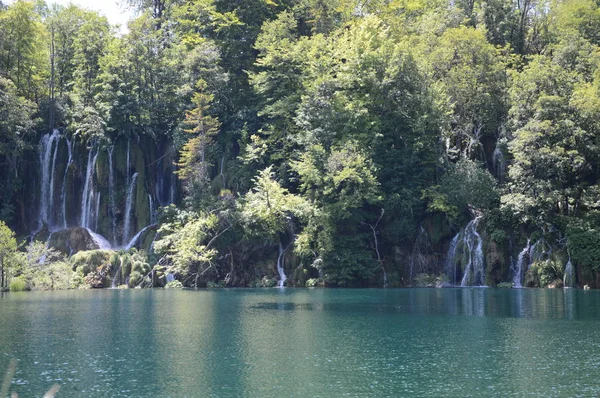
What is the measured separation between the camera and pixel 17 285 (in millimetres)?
44375

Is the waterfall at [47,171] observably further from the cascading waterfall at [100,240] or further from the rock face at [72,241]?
the cascading waterfall at [100,240]

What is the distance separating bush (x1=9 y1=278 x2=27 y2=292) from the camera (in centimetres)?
4428

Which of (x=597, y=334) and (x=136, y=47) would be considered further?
(x=136, y=47)

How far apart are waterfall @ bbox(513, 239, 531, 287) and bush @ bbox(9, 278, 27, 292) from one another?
1234 inches

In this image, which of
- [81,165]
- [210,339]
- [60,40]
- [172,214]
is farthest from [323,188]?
[60,40]

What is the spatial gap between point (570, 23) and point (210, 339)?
42302 millimetres

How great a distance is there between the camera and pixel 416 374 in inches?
655

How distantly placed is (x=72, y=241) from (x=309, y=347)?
3536 centimetres

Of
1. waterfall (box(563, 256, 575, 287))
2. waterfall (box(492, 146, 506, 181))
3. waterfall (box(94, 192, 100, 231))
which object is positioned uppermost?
waterfall (box(492, 146, 506, 181))

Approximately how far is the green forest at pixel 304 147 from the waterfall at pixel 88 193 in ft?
0.46

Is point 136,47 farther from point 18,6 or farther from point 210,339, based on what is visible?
point 210,339

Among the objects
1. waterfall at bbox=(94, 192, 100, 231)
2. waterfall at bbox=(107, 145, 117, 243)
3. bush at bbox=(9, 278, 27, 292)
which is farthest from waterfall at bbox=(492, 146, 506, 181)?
bush at bbox=(9, 278, 27, 292)

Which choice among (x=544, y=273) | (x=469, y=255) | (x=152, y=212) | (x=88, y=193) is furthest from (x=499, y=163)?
(x=88, y=193)

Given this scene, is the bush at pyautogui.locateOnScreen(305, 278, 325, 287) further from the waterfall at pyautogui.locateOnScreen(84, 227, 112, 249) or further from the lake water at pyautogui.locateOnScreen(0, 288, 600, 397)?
the waterfall at pyautogui.locateOnScreen(84, 227, 112, 249)
